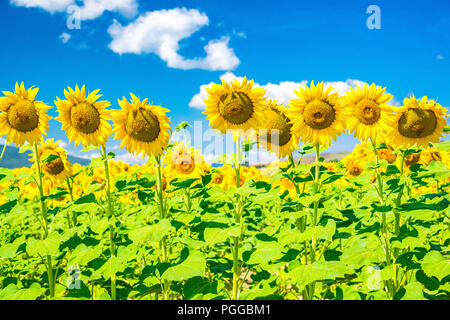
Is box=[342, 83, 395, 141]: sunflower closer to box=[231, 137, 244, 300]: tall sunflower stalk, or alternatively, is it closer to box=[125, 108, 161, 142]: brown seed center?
box=[231, 137, 244, 300]: tall sunflower stalk

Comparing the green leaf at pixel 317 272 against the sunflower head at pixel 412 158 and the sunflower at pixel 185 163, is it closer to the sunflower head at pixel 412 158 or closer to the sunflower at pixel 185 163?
the sunflower at pixel 185 163

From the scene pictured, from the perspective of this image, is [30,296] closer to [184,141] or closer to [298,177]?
[184,141]

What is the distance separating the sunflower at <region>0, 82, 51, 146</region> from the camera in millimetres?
3252

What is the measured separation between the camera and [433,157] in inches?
200

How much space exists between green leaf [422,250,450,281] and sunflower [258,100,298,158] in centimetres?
156

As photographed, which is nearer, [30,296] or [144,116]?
[30,296]

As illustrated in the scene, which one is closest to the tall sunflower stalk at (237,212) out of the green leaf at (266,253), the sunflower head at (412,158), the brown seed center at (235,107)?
the green leaf at (266,253)

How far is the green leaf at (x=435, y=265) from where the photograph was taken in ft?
9.11

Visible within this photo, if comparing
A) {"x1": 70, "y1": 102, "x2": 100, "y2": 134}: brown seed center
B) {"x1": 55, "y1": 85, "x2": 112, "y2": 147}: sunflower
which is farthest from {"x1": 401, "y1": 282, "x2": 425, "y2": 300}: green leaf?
{"x1": 70, "y1": 102, "x2": 100, "y2": 134}: brown seed center

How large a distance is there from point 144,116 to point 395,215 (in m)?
2.57

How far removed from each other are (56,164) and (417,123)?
4.26 meters

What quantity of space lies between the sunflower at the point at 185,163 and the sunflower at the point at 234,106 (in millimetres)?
1236
